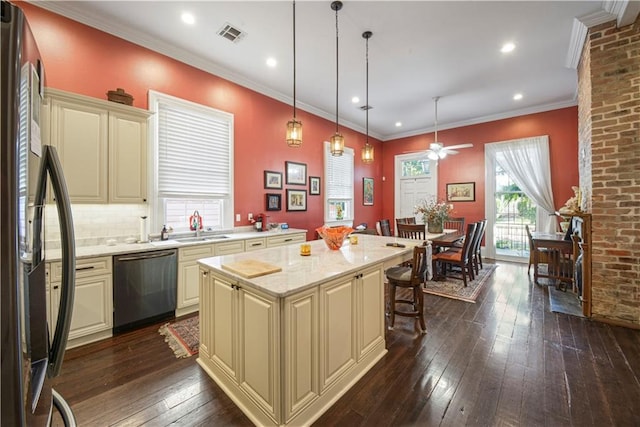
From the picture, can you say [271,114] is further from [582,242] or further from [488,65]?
[582,242]

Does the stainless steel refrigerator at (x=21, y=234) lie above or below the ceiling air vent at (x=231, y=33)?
below

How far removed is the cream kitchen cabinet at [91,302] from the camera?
249 cm

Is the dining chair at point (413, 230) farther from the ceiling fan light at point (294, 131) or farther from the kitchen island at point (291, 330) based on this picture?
the ceiling fan light at point (294, 131)

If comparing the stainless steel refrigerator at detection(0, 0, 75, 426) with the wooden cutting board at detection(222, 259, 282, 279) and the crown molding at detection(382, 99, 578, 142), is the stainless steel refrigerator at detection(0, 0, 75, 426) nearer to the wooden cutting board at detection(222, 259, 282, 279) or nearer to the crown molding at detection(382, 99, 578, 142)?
the wooden cutting board at detection(222, 259, 282, 279)

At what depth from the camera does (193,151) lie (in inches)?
153

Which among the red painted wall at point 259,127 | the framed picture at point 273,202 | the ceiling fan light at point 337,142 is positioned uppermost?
the red painted wall at point 259,127

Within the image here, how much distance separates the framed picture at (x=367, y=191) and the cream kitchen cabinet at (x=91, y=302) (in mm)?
5755

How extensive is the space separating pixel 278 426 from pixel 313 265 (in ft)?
3.28

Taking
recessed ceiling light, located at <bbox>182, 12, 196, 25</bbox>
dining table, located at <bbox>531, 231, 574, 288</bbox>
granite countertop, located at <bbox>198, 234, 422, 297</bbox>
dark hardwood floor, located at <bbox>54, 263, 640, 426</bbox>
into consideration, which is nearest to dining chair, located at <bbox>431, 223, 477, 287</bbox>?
dining table, located at <bbox>531, 231, 574, 288</bbox>

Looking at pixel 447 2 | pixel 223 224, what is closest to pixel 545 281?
pixel 447 2

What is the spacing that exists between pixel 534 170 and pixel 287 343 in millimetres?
6397

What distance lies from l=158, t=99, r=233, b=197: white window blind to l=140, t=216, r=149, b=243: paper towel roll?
0.41m

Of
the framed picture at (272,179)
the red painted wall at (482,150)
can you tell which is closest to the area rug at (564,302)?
the red painted wall at (482,150)

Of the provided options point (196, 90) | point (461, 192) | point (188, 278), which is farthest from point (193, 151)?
point (461, 192)
